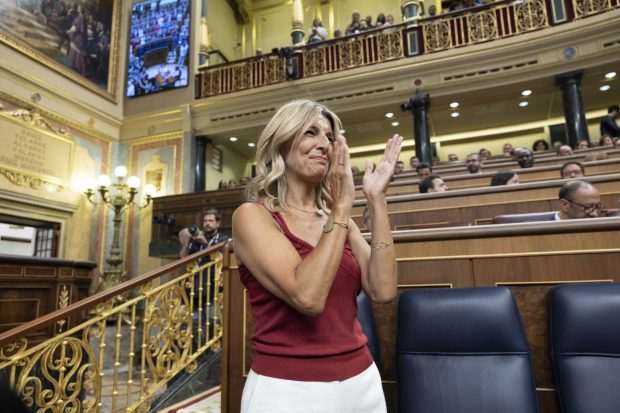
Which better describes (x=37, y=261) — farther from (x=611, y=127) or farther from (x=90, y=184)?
(x=611, y=127)

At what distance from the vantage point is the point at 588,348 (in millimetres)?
1240

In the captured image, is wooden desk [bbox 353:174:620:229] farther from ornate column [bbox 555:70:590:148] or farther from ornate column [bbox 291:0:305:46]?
ornate column [bbox 291:0:305:46]

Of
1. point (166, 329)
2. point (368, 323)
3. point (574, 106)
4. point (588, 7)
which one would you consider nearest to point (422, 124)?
point (574, 106)

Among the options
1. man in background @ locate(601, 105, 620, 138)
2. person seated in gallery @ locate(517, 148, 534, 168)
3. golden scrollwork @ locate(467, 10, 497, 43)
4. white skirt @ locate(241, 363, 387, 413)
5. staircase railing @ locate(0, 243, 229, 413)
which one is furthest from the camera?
golden scrollwork @ locate(467, 10, 497, 43)

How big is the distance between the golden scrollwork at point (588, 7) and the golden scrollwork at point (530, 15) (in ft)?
1.39

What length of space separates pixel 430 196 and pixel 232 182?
18.3ft

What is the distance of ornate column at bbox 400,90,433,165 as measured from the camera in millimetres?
7164

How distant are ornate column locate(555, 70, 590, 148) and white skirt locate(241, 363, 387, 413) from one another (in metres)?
6.87

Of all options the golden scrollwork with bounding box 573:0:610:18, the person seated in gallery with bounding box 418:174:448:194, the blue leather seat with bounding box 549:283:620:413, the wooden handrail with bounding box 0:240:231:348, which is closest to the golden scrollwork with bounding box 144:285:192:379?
the wooden handrail with bounding box 0:240:231:348

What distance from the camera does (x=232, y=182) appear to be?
8414 mm

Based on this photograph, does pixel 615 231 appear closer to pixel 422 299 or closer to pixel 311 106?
pixel 422 299

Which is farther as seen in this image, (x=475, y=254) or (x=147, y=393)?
(x=147, y=393)

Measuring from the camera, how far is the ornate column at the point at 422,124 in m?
7.16

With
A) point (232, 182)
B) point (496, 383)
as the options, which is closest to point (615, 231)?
point (496, 383)
